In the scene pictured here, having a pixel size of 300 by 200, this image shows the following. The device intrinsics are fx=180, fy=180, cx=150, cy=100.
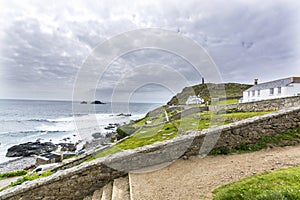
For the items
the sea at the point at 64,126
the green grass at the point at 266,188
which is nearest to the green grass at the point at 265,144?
the green grass at the point at 266,188

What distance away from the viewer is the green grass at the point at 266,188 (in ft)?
9.89

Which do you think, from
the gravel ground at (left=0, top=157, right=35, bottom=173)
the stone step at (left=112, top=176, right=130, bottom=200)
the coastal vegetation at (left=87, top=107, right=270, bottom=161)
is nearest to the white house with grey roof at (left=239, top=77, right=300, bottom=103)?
the coastal vegetation at (left=87, top=107, right=270, bottom=161)

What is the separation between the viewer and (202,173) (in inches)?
209

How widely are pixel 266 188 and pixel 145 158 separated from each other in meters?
4.00

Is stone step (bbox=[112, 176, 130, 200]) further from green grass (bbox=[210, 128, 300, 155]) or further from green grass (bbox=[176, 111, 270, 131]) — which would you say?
green grass (bbox=[176, 111, 270, 131])

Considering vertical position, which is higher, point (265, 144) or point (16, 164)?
point (265, 144)

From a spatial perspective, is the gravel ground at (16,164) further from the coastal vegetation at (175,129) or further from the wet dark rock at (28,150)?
the coastal vegetation at (175,129)

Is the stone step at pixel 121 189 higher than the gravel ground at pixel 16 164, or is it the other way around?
the stone step at pixel 121 189

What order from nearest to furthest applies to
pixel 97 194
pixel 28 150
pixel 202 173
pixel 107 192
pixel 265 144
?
1. pixel 202 173
2. pixel 107 192
3. pixel 97 194
4. pixel 265 144
5. pixel 28 150

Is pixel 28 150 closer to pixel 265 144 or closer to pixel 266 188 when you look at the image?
pixel 265 144

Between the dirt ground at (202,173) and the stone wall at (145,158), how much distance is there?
0.46 m

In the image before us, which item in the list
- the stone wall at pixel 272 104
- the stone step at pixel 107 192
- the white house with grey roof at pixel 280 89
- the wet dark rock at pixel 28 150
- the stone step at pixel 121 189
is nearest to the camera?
the stone step at pixel 121 189

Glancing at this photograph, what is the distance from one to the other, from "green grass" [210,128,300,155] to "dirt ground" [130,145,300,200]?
335 mm

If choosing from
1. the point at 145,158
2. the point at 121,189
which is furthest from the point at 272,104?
the point at 121,189
